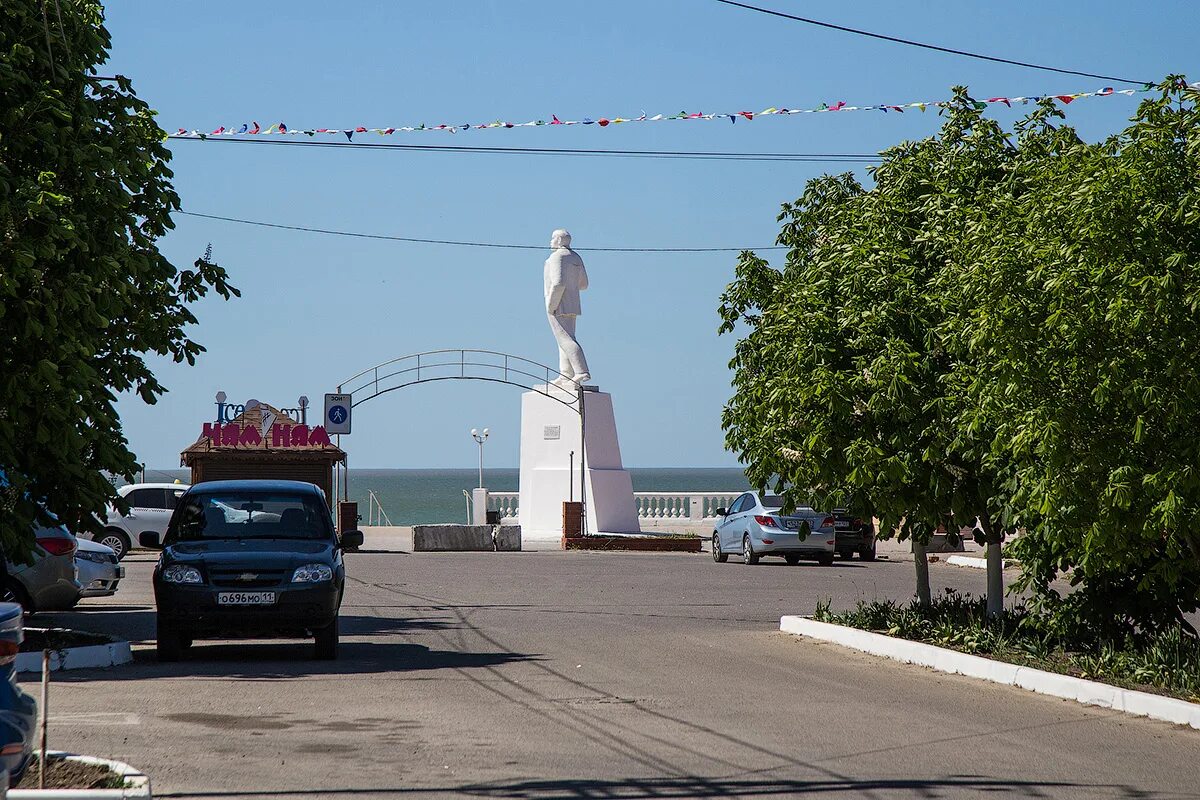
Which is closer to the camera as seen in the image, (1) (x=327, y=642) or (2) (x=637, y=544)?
(1) (x=327, y=642)

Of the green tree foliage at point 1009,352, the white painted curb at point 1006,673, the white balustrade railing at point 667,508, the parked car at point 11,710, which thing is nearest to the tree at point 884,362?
the green tree foliage at point 1009,352

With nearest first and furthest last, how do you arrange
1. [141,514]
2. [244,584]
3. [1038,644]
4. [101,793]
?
[101,793] < [1038,644] < [244,584] < [141,514]

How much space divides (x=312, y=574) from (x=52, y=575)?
5.67 meters

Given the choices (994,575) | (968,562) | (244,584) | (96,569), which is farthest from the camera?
(968,562)

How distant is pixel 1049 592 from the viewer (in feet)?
41.9

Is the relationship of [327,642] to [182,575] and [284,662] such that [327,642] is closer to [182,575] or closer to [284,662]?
[284,662]

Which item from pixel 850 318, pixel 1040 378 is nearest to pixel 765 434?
pixel 850 318

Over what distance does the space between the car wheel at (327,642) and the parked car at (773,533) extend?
1634 centimetres

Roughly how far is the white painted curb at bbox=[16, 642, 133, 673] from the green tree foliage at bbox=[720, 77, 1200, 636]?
6.64 m

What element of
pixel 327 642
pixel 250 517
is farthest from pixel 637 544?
pixel 327 642

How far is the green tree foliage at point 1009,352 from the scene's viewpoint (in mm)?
10078

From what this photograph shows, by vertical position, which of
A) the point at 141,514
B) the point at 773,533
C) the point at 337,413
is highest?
the point at 337,413

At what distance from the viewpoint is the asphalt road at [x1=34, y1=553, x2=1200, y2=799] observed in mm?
7660

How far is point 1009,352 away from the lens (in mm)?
10750
